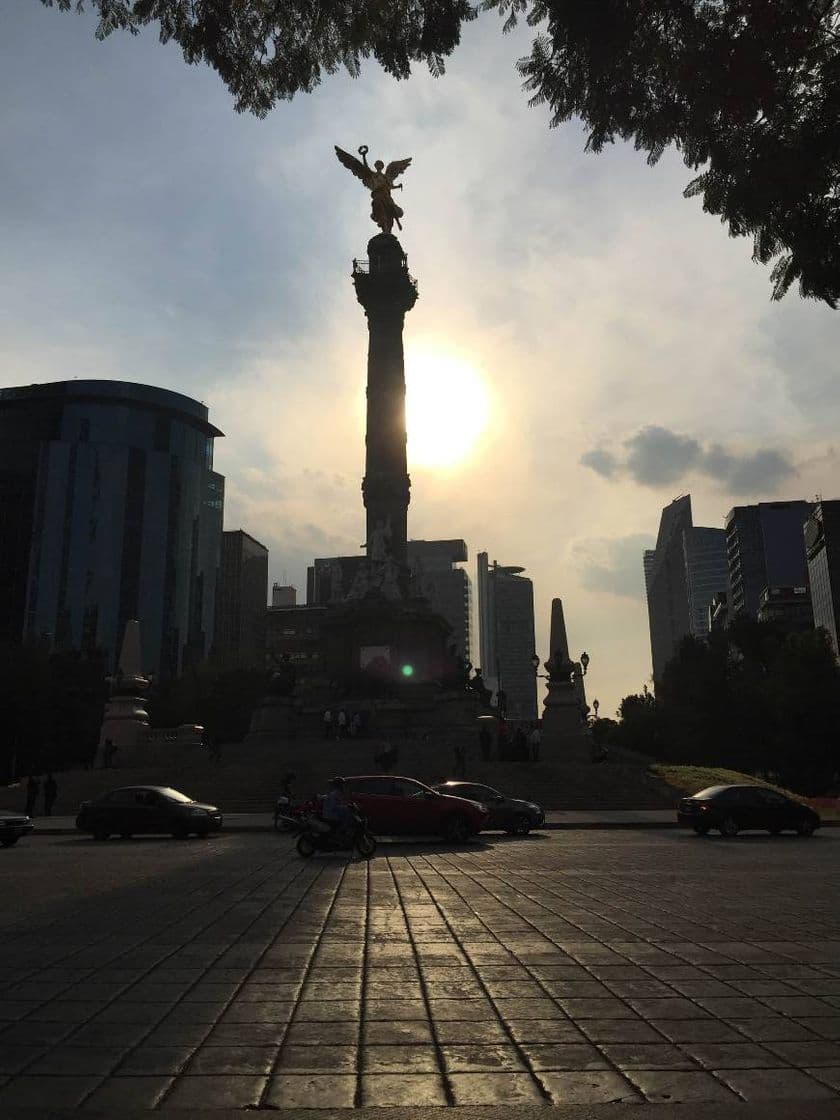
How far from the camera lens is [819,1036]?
505 cm

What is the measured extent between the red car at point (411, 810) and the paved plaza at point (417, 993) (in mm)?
7554

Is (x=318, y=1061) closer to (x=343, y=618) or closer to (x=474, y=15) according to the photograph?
(x=474, y=15)

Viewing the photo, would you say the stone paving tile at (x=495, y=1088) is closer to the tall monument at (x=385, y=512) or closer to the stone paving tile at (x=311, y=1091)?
the stone paving tile at (x=311, y=1091)

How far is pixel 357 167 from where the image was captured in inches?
2459

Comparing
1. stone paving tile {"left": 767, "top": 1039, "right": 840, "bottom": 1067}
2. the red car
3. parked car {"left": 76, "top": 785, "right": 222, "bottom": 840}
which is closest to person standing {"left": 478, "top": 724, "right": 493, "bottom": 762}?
parked car {"left": 76, "top": 785, "right": 222, "bottom": 840}

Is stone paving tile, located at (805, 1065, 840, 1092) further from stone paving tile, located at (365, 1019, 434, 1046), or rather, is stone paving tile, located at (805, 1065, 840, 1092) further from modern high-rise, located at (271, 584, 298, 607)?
modern high-rise, located at (271, 584, 298, 607)

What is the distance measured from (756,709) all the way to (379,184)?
4292 cm

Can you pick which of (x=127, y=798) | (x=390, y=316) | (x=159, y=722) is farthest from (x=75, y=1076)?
(x=159, y=722)

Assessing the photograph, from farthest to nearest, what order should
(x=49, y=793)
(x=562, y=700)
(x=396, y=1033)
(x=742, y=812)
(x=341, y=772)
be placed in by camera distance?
(x=562, y=700) → (x=341, y=772) → (x=49, y=793) → (x=742, y=812) → (x=396, y=1033)

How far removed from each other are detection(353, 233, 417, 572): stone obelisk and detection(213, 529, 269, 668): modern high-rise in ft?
304

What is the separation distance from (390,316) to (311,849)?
46.6 meters

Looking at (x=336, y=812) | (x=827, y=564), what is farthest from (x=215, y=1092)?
(x=827, y=564)

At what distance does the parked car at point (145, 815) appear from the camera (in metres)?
22.4

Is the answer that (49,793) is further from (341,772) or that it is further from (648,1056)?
(648,1056)
